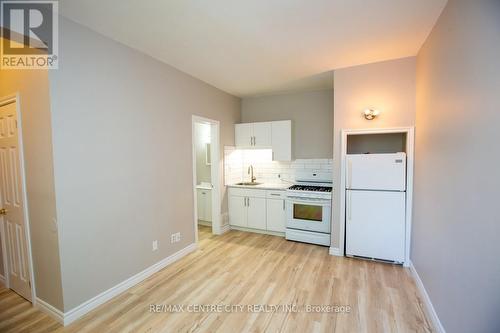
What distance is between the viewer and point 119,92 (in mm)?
2359

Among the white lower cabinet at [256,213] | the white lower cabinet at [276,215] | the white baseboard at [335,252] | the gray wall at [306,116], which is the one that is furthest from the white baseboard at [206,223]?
the white baseboard at [335,252]

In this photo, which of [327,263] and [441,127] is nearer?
[441,127]

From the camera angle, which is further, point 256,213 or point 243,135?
point 243,135

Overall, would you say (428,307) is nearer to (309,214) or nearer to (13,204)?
(309,214)

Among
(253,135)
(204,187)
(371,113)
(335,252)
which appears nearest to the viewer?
(371,113)

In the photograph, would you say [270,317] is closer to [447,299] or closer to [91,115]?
[447,299]

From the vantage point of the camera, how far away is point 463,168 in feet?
5.05

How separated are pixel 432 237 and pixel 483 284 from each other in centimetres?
95

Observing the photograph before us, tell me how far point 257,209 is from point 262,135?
149 cm

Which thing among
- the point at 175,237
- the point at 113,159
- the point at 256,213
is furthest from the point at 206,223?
the point at 113,159

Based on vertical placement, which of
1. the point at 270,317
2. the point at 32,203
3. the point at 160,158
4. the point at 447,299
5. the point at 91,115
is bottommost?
the point at 270,317

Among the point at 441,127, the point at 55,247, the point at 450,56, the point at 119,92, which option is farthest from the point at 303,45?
the point at 55,247

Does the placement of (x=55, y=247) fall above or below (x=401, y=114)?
below

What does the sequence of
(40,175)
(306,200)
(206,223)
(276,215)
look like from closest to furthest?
(40,175) < (306,200) < (276,215) < (206,223)
